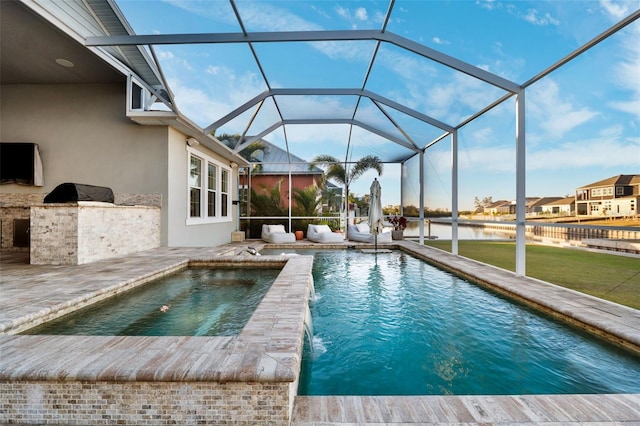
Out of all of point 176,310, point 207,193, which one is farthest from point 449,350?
point 207,193

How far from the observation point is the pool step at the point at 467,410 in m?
1.83

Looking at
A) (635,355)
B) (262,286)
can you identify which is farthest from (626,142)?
(262,286)

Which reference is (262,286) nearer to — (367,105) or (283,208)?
(367,105)

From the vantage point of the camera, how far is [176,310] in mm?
3904

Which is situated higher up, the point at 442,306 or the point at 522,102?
the point at 522,102

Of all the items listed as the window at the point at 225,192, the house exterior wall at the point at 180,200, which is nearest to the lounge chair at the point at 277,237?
the window at the point at 225,192

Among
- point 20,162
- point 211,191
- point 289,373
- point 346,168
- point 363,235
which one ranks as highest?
point 346,168

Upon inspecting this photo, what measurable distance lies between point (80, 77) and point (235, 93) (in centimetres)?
339

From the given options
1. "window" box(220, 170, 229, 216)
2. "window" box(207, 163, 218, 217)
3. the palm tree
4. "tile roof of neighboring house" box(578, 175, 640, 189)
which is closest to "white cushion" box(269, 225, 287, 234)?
"window" box(220, 170, 229, 216)

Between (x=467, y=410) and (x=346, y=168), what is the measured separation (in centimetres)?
1316

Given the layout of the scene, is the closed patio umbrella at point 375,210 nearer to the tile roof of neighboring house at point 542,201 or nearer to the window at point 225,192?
the tile roof of neighboring house at point 542,201

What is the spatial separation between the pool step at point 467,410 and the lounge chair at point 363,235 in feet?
30.6

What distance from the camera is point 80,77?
23.4 ft

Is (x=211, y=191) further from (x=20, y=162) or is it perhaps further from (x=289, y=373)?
(x=289, y=373)
